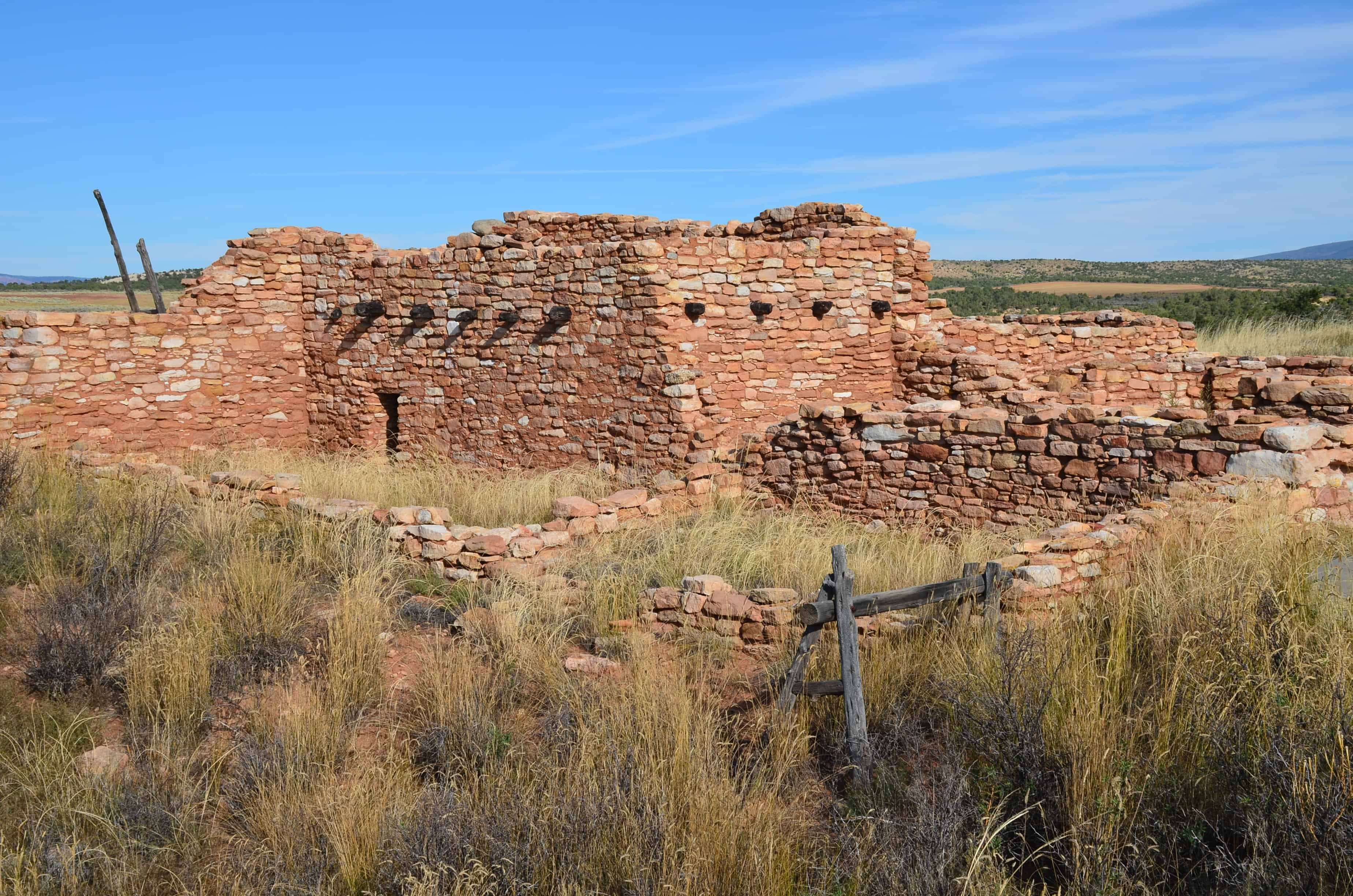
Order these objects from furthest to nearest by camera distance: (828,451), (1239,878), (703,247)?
(703,247) → (828,451) → (1239,878)

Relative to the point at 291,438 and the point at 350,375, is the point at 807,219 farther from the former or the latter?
the point at 291,438

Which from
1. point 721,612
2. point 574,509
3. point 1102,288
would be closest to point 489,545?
point 574,509

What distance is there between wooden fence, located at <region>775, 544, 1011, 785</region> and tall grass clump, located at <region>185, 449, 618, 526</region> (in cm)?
463

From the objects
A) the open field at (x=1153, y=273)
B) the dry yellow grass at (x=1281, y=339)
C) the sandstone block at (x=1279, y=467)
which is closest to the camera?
the sandstone block at (x=1279, y=467)

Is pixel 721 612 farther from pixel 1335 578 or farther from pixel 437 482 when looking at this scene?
pixel 437 482

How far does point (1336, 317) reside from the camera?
2016 centimetres

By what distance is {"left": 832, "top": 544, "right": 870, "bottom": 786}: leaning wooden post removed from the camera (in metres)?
4.18

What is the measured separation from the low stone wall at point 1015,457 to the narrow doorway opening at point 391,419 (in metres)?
5.67

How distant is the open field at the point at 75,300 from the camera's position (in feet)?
111

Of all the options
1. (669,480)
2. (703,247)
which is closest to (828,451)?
(669,480)

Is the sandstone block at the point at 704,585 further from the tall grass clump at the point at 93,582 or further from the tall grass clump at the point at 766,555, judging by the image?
the tall grass clump at the point at 93,582

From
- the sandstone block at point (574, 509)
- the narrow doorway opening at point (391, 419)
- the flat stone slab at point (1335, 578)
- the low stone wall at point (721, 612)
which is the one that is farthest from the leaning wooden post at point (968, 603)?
the narrow doorway opening at point (391, 419)

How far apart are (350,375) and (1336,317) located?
1963cm

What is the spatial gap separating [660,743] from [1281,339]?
58.7 feet
